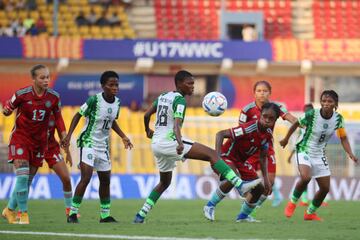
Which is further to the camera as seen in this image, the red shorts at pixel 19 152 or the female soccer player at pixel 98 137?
the red shorts at pixel 19 152

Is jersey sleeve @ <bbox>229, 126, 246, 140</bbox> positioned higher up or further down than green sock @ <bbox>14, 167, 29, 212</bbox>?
higher up

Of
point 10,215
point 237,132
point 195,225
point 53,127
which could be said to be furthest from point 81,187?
point 237,132

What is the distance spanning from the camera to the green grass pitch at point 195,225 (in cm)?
1230

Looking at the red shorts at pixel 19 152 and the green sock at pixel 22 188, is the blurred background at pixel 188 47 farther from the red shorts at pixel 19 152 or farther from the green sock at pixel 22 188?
the green sock at pixel 22 188

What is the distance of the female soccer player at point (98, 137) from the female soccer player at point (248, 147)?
1608 mm

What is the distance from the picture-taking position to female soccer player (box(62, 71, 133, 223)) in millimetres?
14180

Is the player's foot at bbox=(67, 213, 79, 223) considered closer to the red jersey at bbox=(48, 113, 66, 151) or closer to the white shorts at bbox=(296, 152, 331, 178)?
the red jersey at bbox=(48, 113, 66, 151)

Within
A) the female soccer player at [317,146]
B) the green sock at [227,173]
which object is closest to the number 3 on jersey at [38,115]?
the green sock at [227,173]

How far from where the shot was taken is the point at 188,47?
32969 millimetres

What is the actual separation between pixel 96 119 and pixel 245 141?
2.20 metres

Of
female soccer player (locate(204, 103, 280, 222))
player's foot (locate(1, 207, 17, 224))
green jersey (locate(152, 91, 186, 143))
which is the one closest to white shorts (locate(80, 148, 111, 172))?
green jersey (locate(152, 91, 186, 143))

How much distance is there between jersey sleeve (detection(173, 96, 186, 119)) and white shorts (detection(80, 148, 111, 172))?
1.48m

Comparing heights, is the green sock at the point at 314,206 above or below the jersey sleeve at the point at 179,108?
below

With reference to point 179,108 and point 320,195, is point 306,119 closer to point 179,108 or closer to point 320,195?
point 320,195
